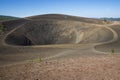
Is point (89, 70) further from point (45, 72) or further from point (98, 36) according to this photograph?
point (98, 36)

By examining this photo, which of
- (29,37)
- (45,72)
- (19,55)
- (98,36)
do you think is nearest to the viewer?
(45,72)

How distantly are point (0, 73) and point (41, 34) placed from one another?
51895 millimetres

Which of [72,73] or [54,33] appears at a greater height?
[72,73]

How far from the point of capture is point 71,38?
6731 cm

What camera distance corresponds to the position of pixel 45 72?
19.4m

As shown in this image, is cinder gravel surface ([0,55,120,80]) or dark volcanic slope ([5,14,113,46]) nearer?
cinder gravel surface ([0,55,120,80])

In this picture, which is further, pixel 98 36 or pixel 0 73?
pixel 98 36

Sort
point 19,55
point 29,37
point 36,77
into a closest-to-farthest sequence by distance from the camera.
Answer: point 36,77 → point 19,55 → point 29,37

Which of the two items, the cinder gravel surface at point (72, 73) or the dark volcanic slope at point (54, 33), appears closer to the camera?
the cinder gravel surface at point (72, 73)

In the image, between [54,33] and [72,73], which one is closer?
[72,73]

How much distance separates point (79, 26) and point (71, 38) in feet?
28.9

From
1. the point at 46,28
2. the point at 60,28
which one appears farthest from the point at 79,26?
the point at 46,28

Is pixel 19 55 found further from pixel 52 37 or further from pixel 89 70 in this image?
pixel 52 37

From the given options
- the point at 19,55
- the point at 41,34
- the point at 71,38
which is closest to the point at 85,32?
the point at 71,38
